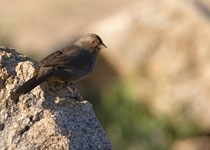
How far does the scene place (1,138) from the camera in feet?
14.2

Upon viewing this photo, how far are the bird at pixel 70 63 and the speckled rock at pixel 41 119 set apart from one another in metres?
0.15

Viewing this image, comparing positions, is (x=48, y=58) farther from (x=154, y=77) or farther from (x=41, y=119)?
(x=154, y=77)

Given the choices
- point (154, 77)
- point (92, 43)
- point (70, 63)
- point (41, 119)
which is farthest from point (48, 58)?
point (154, 77)

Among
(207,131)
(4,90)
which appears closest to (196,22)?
(207,131)

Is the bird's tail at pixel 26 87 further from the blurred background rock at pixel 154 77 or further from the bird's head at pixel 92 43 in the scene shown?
the blurred background rock at pixel 154 77

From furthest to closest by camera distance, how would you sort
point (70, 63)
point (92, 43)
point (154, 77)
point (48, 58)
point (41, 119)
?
1. point (154, 77)
2. point (92, 43)
3. point (70, 63)
4. point (48, 58)
5. point (41, 119)

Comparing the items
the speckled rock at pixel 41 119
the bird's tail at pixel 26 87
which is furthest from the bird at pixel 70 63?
the speckled rock at pixel 41 119

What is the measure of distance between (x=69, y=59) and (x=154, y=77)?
16.5 ft

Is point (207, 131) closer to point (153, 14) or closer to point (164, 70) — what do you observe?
point (164, 70)

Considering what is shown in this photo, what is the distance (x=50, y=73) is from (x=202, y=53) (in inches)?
235

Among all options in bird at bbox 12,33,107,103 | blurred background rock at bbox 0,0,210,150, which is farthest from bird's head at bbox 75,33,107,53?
blurred background rock at bbox 0,0,210,150

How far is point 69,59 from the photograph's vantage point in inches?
258

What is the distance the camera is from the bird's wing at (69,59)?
20.2 ft

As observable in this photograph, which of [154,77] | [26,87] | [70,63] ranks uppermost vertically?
[26,87]
